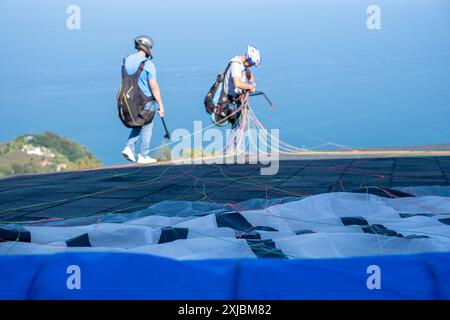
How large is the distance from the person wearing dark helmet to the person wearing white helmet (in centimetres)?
77

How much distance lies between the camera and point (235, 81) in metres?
5.91

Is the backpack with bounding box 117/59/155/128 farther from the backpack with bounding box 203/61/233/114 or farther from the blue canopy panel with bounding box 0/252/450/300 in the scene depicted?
the blue canopy panel with bounding box 0/252/450/300

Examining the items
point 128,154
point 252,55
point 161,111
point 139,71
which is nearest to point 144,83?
point 139,71

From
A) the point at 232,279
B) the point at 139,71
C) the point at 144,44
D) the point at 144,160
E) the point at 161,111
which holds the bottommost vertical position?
the point at 232,279

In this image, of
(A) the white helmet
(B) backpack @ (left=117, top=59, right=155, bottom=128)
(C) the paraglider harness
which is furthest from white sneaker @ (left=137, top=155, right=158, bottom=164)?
(A) the white helmet

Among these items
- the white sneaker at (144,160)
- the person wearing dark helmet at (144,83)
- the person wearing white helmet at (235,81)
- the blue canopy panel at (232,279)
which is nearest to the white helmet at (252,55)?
the person wearing white helmet at (235,81)

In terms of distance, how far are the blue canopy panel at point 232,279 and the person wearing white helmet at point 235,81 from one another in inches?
174

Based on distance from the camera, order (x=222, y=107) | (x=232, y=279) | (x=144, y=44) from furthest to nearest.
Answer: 1. (x=222, y=107)
2. (x=144, y=44)
3. (x=232, y=279)

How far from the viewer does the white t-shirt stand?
5.93 meters

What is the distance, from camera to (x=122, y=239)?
2.16 meters

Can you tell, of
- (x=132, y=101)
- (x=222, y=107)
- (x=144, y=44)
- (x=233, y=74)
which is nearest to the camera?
(x=132, y=101)

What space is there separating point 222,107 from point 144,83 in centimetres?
99

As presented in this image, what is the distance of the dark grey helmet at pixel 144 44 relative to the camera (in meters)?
5.61

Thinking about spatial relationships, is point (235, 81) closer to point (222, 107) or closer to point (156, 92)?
point (222, 107)
